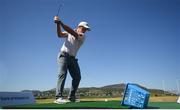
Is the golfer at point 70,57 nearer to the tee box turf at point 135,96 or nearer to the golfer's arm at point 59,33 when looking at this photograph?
the golfer's arm at point 59,33

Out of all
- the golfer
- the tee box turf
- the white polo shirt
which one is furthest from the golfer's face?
the tee box turf

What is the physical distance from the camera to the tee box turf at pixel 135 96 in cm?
427

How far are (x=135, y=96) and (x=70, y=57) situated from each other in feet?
3.73

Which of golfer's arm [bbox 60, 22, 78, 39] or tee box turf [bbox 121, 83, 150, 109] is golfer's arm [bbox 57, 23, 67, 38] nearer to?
golfer's arm [bbox 60, 22, 78, 39]

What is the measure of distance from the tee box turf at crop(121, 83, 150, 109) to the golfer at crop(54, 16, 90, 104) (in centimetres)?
87

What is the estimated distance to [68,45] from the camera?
4.85m

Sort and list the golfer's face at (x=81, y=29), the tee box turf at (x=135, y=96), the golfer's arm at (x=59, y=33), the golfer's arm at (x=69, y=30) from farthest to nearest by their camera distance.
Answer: the golfer's face at (x=81, y=29) < the golfer's arm at (x=59, y=33) < the golfer's arm at (x=69, y=30) < the tee box turf at (x=135, y=96)

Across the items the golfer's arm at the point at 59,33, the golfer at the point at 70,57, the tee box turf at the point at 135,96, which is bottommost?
the tee box turf at the point at 135,96

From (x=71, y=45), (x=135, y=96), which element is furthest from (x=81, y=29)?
(x=135, y=96)

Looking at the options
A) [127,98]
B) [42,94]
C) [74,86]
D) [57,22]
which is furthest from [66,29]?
[42,94]

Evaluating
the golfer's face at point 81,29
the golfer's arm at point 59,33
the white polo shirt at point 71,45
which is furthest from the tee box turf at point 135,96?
the golfer's arm at point 59,33

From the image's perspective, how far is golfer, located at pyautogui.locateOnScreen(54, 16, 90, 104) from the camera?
470cm

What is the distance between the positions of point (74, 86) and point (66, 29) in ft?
3.04

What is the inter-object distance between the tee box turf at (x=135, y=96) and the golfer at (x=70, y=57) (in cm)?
87
